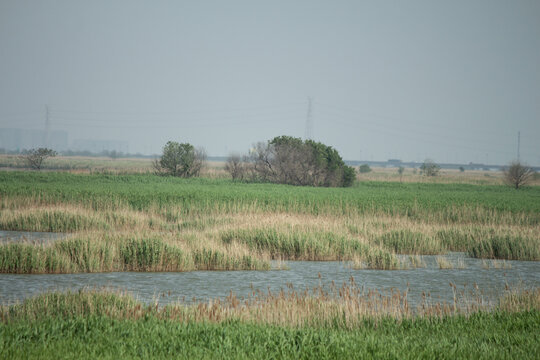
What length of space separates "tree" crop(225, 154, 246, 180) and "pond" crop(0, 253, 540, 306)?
158 feet

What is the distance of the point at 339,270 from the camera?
2056 centimetres

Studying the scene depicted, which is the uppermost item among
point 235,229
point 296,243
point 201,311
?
point 235,229

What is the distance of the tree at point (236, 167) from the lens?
230ft

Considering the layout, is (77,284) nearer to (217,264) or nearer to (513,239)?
(217,264)

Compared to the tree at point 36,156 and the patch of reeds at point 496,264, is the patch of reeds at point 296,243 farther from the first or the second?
the tree at point 36,156

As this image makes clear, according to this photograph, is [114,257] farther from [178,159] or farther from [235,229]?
[178,159]

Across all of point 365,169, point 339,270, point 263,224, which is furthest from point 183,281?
point 365,169

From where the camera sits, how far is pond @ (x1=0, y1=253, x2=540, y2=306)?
51.7 ft

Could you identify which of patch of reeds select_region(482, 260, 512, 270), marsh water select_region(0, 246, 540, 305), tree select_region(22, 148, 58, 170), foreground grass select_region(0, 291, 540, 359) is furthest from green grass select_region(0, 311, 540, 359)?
tree select_region(22, 148, 58, 170)

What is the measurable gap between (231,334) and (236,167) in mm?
61213

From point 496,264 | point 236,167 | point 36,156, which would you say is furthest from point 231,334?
point 36,156

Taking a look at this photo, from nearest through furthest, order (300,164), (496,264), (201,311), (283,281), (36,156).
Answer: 1. (201,311)
2. (283,281)
3. (496,264)
4. (300,164)
5. (36,156)

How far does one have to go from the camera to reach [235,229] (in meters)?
24.1

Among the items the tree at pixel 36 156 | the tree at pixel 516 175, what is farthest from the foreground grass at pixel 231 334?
the tree at pixel 36 156
